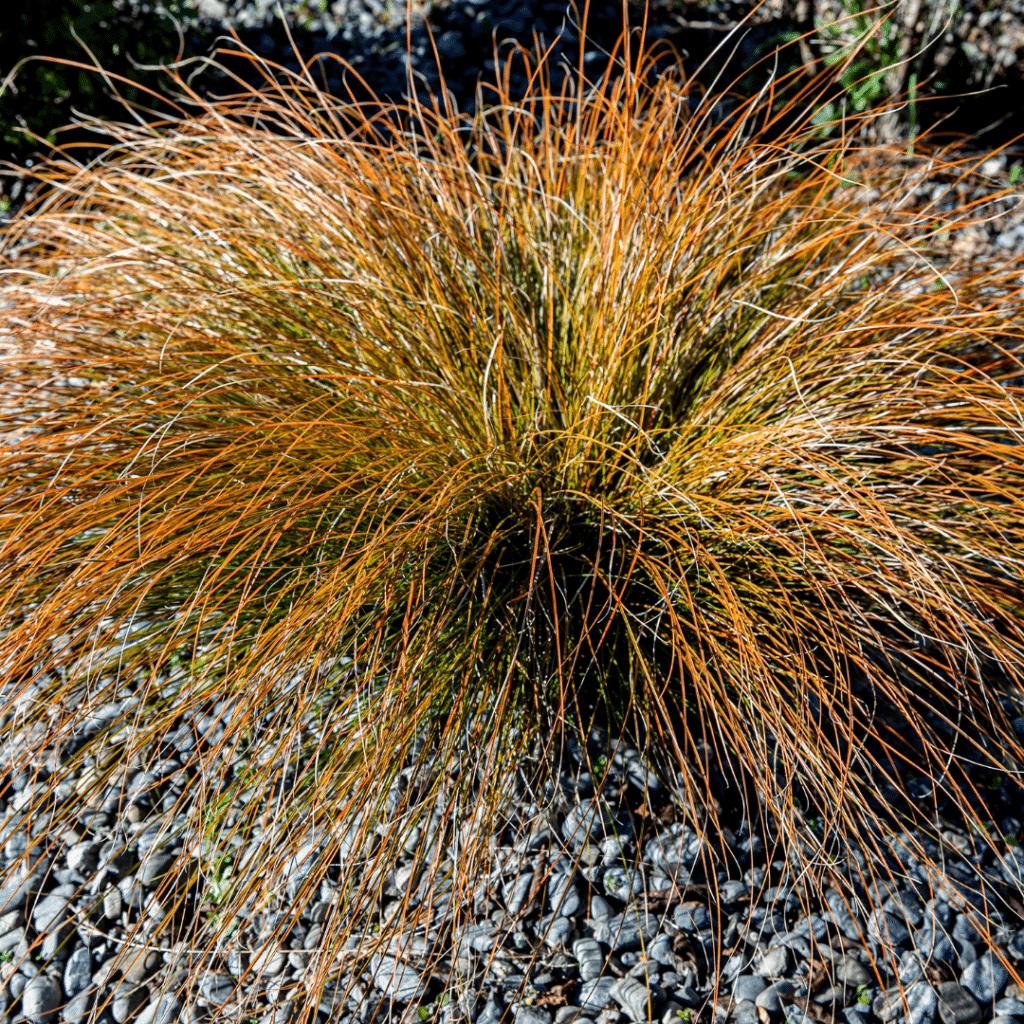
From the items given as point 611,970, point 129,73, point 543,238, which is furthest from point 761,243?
point 129,73

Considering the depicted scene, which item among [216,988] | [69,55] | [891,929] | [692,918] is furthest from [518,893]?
[69,55]

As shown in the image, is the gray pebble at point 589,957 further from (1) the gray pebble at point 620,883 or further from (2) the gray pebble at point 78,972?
(2) the gray pebble at point 78,972

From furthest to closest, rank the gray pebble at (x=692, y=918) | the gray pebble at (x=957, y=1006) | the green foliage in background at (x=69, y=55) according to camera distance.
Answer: the green foliage in background at (x=69, y=55)
the gray pebble at (x=692, y=918)
the gray pebble at (x=957, y=1006)

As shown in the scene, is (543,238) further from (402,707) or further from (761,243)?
(402,707)

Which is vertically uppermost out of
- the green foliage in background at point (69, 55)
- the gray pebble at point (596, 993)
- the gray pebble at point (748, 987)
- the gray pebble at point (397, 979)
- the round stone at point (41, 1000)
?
the green foliage in background at point (69, 55)

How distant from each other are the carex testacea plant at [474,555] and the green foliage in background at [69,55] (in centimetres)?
165

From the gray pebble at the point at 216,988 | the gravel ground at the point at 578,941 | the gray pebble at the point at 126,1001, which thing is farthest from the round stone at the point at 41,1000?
the gray pebble at the point at 216,988

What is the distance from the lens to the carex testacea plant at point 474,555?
58.3 inches

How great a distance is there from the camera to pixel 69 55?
3271mm

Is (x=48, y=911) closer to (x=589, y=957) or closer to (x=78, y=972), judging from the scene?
(x=78, y=972)

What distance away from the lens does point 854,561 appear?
169 cm

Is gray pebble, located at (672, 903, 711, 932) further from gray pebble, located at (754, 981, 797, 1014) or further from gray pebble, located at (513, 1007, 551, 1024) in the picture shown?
gray pebble, located at (513, 1007, 551, 1024)

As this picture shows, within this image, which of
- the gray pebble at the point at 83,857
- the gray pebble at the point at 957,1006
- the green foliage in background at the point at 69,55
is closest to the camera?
the gray pebble at the point at 957,1006

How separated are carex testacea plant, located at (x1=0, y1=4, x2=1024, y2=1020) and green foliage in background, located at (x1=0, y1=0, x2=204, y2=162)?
5.42 feet
